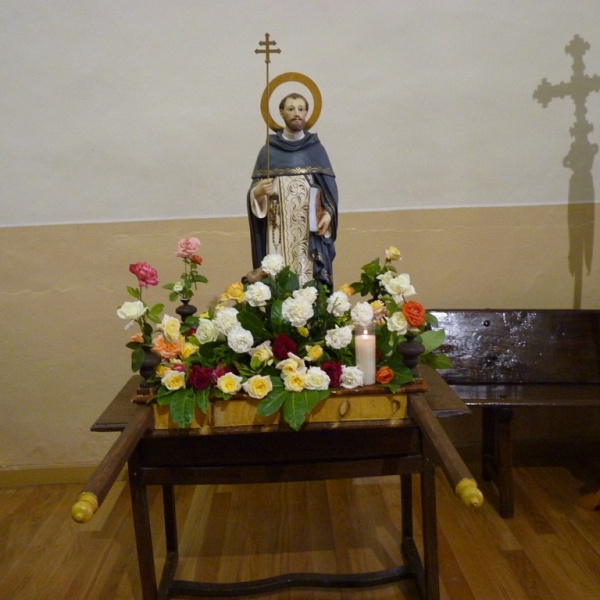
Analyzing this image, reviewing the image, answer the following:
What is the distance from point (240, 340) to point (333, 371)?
0.27m

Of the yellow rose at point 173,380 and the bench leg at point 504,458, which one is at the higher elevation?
the yellow rose at point 173,380

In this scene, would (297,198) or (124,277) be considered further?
(124,277)

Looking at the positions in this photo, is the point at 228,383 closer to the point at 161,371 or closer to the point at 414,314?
the point at 161,371

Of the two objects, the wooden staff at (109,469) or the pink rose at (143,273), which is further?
the pink rose at (143,273)

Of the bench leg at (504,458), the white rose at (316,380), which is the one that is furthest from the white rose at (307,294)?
the bench leg at (504,458)

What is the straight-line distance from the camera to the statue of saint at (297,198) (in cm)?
209

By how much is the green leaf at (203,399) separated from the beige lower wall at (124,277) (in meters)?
1.34

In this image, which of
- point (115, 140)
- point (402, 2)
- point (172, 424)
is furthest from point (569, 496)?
point (115, 140)

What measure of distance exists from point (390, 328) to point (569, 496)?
1.55 m

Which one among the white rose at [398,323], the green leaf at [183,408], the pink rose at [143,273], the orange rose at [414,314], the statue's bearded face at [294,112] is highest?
the statue's bearded face at [294,112]

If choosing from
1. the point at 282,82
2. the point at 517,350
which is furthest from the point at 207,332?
the point at 517,350

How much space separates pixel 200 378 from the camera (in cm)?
169

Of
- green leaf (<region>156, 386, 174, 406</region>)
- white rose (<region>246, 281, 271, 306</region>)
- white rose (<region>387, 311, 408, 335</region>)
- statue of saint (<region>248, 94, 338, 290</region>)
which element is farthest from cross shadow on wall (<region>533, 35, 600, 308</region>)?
green leaf (<region>156, 386, 174, 406</region>)

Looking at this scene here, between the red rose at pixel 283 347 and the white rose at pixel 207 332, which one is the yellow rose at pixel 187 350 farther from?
the red rose at pixel 283 347
